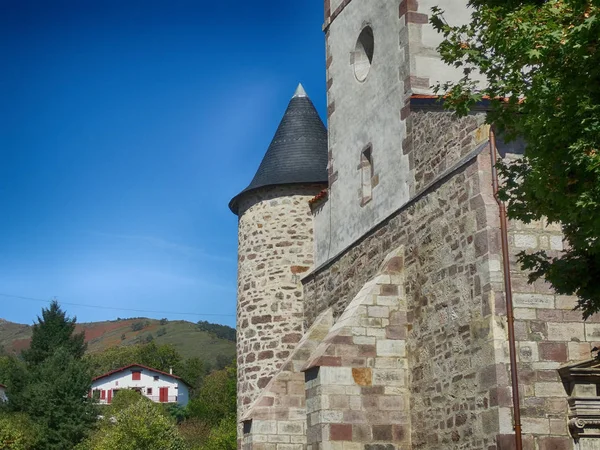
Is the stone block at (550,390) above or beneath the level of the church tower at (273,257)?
beneath

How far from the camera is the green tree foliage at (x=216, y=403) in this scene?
6372 centimetres

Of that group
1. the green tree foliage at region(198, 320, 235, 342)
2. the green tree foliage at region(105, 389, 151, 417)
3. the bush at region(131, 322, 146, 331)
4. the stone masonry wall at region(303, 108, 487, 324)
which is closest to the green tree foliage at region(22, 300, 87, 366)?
the green tree foliage at region(105, 389, 151, 417)

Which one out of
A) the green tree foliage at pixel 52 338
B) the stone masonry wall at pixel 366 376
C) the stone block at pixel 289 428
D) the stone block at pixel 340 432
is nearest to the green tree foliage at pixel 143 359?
the green tree foliage at pixel 52 338

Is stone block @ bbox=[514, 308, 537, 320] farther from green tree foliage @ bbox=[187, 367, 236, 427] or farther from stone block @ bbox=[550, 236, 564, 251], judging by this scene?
green tree foliage @ bbox=[187, 367, 236, 427]

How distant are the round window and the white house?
215 feet

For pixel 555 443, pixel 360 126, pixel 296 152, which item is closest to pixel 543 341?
pixel 555 443

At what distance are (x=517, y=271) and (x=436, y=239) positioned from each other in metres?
1.64

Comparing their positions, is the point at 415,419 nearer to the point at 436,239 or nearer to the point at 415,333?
the point at 415,333

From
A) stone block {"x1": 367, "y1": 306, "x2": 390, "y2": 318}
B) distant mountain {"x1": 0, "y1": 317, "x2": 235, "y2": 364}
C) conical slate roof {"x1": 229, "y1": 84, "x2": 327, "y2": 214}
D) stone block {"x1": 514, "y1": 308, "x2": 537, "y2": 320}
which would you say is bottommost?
stone block {"x1": 514, "y1": 308, "x2": 537, "y2": 320}

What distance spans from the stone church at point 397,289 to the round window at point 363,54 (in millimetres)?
36

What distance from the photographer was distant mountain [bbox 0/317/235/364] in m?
120

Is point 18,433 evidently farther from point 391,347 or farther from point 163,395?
point 163,395

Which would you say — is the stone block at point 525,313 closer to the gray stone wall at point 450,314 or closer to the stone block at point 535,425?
the gray stone wall at point 450,314

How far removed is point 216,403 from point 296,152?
49.9m
